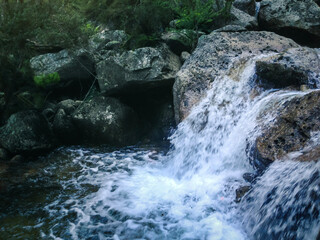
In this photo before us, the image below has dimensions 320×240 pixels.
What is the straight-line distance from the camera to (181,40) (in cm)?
803

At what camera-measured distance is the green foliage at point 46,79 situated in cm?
768

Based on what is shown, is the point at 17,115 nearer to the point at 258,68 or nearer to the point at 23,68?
the point at 23,68

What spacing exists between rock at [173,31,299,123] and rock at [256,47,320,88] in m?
0.81

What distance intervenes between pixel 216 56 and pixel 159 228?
463 cm


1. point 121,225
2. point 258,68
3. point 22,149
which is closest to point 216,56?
point 258,68

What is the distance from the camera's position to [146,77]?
7.19 metres

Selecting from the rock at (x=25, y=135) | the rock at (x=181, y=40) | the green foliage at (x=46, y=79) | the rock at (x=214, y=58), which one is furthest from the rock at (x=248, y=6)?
the rock at (x=25, y=135)

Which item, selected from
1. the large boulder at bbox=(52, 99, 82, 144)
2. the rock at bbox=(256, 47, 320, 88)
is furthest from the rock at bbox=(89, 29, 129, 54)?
the rock at bbox=(256, 47, 320, 88)

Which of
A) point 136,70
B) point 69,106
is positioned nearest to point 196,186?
point 136,70

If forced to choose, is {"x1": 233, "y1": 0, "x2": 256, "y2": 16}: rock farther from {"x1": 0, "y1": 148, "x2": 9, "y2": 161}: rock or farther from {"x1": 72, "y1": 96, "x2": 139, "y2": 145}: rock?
{"x1": 0, "y1": 148, "x2": 9, "y2": 161}: rock

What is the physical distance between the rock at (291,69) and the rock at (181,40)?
10.2 ft

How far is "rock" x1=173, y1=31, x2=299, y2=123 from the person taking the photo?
6176mm

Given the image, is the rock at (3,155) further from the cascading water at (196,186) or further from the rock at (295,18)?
the rock at (295,18)

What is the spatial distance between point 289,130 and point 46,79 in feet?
22.9
